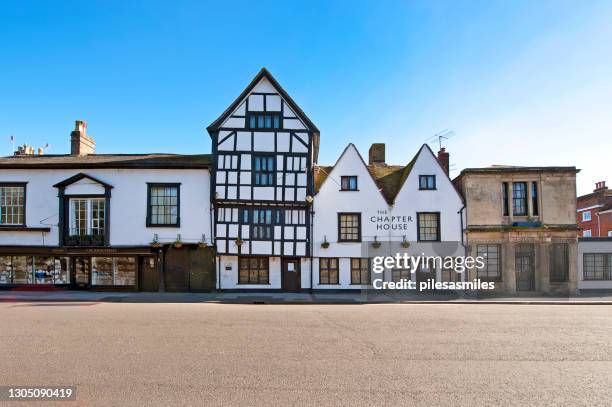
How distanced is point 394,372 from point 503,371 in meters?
2.14

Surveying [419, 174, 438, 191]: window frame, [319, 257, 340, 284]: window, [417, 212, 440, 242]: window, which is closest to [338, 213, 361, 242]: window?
[319, 257, 340, 284]: window

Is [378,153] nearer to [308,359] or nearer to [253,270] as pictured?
[253,270]

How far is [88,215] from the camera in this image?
21578 mm

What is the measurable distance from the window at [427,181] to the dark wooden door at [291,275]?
28.1ft

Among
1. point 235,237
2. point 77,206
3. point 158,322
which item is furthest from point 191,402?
point 77,206

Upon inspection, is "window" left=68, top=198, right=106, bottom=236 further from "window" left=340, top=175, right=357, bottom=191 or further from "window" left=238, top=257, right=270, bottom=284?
"window" left=340, top=175, right=357, bottom=191

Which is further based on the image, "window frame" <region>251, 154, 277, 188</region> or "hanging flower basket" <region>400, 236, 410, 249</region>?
"hanging flower basket" <region>400, 236, 410, 249</region>

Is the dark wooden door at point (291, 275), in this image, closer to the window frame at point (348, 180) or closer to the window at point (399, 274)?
the window frame at point (348, 180)

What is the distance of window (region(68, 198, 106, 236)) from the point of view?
845 inches

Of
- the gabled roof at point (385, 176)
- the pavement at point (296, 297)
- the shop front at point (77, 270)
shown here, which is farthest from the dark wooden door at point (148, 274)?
A: the gabled roof at point (385, 176)

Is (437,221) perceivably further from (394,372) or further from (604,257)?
(394,372)

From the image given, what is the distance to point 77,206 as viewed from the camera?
21.7 metres

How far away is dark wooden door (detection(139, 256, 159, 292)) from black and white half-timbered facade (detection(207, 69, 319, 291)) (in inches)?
140

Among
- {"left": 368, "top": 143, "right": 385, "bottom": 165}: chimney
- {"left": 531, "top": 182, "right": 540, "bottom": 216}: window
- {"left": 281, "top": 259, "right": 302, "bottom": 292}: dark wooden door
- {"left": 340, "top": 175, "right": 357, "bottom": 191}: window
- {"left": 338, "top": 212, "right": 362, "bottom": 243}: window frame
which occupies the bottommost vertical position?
{"left": 281, "top": 259, "right": 302, "bottom": 292}: dark wooden door
